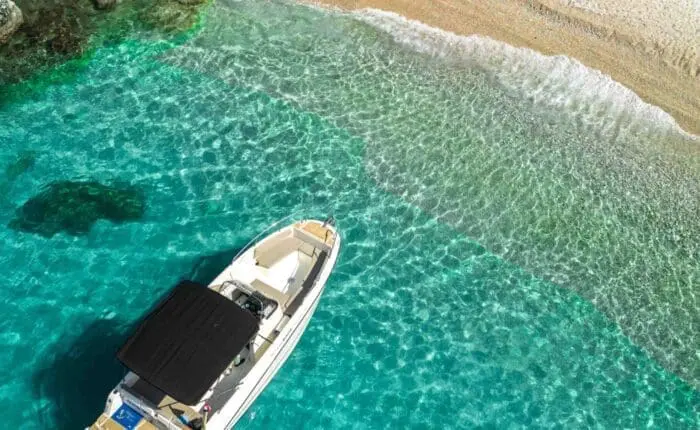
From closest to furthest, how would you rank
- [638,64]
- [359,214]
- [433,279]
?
[433,279] → [359,214] → [638,64]

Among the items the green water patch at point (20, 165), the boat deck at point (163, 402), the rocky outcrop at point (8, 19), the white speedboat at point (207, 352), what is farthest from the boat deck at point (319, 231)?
the rocky outcrop at point (8, 19)

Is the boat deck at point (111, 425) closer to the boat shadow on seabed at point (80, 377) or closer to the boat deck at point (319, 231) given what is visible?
the boat shadow on seabed at point (80, 377)

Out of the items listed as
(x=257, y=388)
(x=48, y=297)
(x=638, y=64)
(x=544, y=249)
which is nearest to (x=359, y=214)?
(x=544, y=249)

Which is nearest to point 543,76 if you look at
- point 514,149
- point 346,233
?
point 514,149

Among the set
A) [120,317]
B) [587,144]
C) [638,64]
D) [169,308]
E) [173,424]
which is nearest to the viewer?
[173,424]

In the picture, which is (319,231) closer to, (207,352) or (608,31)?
(207,352)

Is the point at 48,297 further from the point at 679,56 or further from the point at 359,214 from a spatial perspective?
the point at 679,56
